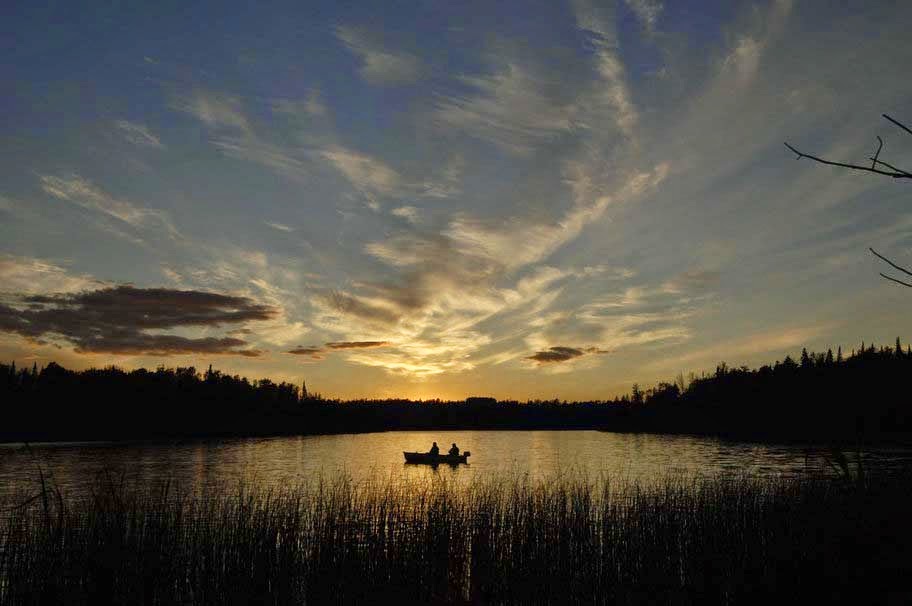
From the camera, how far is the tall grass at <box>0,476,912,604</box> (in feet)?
33.8

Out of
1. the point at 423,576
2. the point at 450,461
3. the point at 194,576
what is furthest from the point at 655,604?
the point at 450,461

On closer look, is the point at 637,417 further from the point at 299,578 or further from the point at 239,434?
the point at 299,578

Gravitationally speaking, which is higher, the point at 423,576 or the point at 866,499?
the point at 866,499

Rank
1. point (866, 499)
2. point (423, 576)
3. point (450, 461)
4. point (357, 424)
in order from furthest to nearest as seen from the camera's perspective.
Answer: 1. point (357, 424)
2. point (450, 461)
3. point (866, 499)
4. point (423, 576)

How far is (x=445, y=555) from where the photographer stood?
1209 cm

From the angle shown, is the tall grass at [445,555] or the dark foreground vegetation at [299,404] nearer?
the tall grass at [445,555]

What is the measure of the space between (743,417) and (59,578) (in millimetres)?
130835

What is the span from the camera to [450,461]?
58.6m

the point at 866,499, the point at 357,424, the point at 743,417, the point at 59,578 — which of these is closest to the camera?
the point at 59,578

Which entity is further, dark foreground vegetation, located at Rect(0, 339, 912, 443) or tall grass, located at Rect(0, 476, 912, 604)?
dark foreground vegetation, located at Rect(0, 339, 912, 443)

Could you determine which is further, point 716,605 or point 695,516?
point 695,516

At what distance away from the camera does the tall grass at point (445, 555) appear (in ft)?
33.8

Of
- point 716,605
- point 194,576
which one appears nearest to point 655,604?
point 716,605

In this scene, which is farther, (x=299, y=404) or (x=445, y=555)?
(x=299, y=404)
